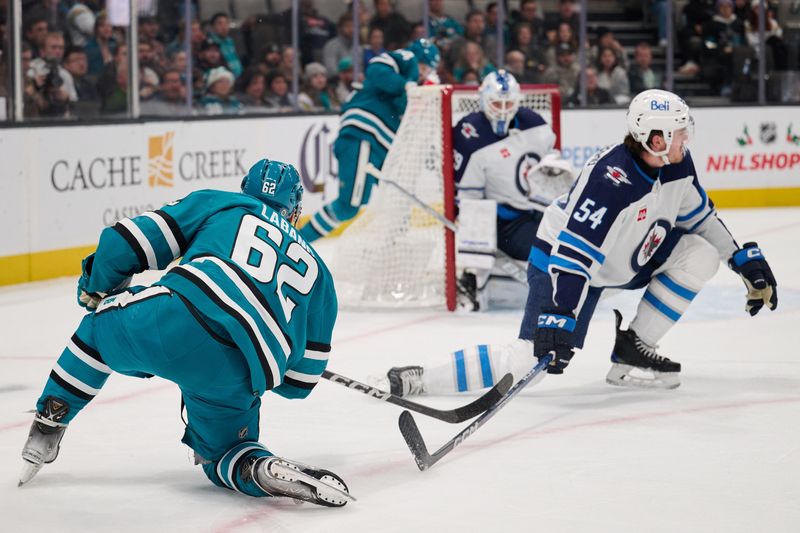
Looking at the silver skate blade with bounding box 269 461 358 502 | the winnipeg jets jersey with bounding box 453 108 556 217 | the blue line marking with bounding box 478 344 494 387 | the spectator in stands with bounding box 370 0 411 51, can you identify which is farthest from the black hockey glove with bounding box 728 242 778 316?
the spectator in stands with bounding box 370 0 411 51

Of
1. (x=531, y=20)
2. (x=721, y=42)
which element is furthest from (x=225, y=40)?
(x=721, y=42)

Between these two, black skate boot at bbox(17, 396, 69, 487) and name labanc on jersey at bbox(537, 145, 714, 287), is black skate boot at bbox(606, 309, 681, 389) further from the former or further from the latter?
black skate boot at bbox(17, 396, 69, 487)

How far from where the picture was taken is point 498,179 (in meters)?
5.53

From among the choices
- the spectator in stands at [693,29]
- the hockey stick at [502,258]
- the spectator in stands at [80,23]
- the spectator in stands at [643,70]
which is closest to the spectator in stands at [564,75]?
the spectator in stands at [643,70]

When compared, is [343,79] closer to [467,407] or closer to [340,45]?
[340,45]

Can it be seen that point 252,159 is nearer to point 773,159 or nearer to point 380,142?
point 380,142

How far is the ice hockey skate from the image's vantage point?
2631 mm

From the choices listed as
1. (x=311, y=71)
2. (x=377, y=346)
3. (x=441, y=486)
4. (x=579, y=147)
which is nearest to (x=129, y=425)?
(x=441, y=486)

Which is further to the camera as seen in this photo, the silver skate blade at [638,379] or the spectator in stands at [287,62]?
the spectator in stands at [287,62]

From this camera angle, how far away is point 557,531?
2.55 meters

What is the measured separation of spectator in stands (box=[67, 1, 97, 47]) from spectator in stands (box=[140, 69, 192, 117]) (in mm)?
473

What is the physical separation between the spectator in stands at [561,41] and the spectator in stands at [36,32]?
3986 millimetres

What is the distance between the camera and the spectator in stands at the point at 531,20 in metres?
9.23

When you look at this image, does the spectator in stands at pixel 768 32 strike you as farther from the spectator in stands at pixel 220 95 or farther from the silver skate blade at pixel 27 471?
the silver skate blade at pixel 27 471
